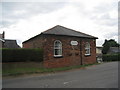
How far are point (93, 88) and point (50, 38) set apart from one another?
11.0m

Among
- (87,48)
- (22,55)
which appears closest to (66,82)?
(22,55)

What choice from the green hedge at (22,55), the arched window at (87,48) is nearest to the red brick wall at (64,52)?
the arched window at (87,48)

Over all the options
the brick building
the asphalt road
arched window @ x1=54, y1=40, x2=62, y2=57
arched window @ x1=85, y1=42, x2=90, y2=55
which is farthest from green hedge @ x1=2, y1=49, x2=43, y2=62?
arched window @ x1=85, y1=42, x2=90, y2=55

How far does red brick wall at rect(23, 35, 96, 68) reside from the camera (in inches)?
664

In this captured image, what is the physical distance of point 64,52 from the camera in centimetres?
1812

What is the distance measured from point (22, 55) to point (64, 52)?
5.63 meters

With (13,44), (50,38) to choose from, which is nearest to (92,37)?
(50,38)

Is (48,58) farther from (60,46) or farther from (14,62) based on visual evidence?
(14,62)

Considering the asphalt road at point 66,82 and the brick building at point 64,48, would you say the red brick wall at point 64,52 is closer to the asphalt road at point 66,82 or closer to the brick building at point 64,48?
the brick building at point 64,48

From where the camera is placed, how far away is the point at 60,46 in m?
18.0

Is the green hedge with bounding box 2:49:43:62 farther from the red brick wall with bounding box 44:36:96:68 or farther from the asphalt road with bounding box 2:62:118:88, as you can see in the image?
the asphalt road with bounding box 2:62:118:88

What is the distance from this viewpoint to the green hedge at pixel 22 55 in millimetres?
14250

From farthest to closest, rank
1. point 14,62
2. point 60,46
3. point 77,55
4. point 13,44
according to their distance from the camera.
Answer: point 13,44 < point 77,55 < point 60,46 < point 14,62

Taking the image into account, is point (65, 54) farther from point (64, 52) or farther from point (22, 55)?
point (22, 55)
